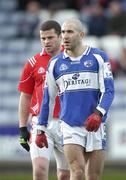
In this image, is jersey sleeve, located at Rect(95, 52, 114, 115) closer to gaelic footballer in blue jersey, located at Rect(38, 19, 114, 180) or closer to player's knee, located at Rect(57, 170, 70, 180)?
gaelic footballer in blue jersey, located at Rect(38, 19, 114, 180)

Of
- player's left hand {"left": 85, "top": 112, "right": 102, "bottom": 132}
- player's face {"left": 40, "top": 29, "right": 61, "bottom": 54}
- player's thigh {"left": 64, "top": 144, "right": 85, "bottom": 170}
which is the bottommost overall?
player's thigh {"left": 64, "top": 144, "right": 85, "bottom": 170}

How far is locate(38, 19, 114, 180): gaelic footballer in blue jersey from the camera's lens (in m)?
11.2

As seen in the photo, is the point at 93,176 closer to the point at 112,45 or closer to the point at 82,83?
the point at 82,83

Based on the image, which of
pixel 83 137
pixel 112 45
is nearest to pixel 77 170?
pixel 83 137

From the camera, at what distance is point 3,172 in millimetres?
20391

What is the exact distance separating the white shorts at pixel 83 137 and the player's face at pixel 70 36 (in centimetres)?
95

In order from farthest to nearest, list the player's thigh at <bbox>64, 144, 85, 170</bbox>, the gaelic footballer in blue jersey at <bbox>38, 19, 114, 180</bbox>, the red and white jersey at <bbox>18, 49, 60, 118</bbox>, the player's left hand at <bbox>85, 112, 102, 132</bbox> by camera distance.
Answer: the red and white jersey at <bbox>18, 49, 60, 118</bbox>, the gaelic footballer in blue jersey at <bbox>38, 19, 114, 180</bbox>, the player's thigh at <bbox>64, 144, 85, 170</bbox>, the player's left hand at <bbox>85, 112, 102, 132</bbox>

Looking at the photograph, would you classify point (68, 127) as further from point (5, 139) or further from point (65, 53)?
point (5, 139)

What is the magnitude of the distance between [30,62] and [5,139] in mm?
8480

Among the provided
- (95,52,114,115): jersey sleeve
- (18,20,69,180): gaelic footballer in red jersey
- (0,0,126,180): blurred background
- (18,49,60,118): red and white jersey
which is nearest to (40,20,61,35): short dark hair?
(18,20,69,180): gaelic footballer in red jersey

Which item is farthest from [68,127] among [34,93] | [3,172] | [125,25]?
[125,25]

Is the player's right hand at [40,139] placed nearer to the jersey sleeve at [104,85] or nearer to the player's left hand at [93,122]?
the player's left hand at [93,122]

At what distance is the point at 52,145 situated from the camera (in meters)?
12.2

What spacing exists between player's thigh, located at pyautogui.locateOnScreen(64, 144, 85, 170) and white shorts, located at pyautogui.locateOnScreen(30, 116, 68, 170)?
2.79 ft
